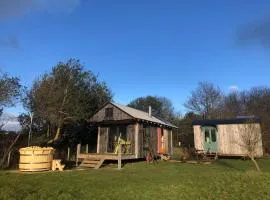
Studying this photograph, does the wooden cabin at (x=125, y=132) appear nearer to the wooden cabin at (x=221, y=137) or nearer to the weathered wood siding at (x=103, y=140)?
the weathered wood siding at (x=103, y=140)

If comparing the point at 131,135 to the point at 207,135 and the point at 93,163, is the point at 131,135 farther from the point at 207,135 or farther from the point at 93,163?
the point at 207,135

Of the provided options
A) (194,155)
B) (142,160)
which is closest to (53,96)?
(142,160)

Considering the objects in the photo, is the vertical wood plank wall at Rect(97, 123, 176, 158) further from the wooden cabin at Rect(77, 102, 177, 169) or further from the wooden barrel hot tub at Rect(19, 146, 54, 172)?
the wooden barrel hot tub at Rect(19, 146, 54, 172)

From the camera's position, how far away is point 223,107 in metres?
62.2

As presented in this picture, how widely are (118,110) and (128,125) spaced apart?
1441mm

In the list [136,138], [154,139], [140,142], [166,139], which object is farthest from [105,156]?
[166,139]

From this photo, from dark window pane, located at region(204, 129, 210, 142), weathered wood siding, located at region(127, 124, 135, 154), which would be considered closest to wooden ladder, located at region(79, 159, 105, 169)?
weathered wood siding, located at region(127, 124, 135, 154)

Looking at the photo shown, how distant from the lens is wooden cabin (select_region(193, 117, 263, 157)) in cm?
2791

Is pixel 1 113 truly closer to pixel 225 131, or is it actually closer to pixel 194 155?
pixel 194 155

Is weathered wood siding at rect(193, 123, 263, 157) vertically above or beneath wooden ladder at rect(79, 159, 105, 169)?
above

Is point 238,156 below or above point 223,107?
below

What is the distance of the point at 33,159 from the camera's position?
55.9ft

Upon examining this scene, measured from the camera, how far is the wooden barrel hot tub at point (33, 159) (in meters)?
17.0

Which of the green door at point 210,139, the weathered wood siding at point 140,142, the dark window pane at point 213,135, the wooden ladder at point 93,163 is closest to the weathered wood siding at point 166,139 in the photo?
the green door at point 210,139
